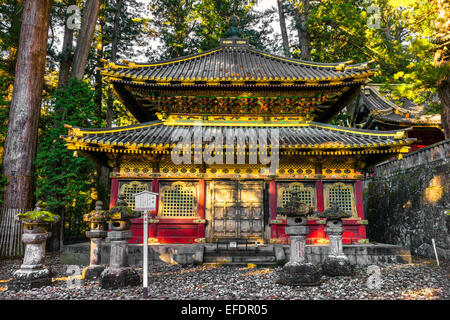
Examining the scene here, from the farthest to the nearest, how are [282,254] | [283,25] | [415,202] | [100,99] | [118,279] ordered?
[283,25], [100,99], [415,202], [282,254], [118,279]

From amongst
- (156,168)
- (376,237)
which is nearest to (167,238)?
(156,168)

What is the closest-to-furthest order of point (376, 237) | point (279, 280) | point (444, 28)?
point (279, 280) < point (444, 28) < point (376, 237)

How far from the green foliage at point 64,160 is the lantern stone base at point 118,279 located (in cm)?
720

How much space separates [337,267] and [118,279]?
601 cm

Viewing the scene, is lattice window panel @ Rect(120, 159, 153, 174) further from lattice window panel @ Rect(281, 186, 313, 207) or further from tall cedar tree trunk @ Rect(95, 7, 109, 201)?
tall cedar tree trunk @ Rect(95, 7, 109, 201)

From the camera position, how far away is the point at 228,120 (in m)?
12.7

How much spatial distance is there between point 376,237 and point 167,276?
1289 centimetres

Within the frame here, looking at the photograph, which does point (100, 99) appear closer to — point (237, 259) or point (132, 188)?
point (132, 188)

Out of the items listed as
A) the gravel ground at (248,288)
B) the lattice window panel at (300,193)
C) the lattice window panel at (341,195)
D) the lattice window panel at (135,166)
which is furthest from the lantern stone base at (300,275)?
the lattice window panel at (135,166)

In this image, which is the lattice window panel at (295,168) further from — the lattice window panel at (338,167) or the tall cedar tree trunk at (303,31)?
the tall cedar tree trunk at (303,31)

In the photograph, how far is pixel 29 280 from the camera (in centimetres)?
699

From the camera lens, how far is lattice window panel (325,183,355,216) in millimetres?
11219

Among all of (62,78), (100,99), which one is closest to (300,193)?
(62,78)

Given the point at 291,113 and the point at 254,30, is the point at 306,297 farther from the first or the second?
the point at 254,30
